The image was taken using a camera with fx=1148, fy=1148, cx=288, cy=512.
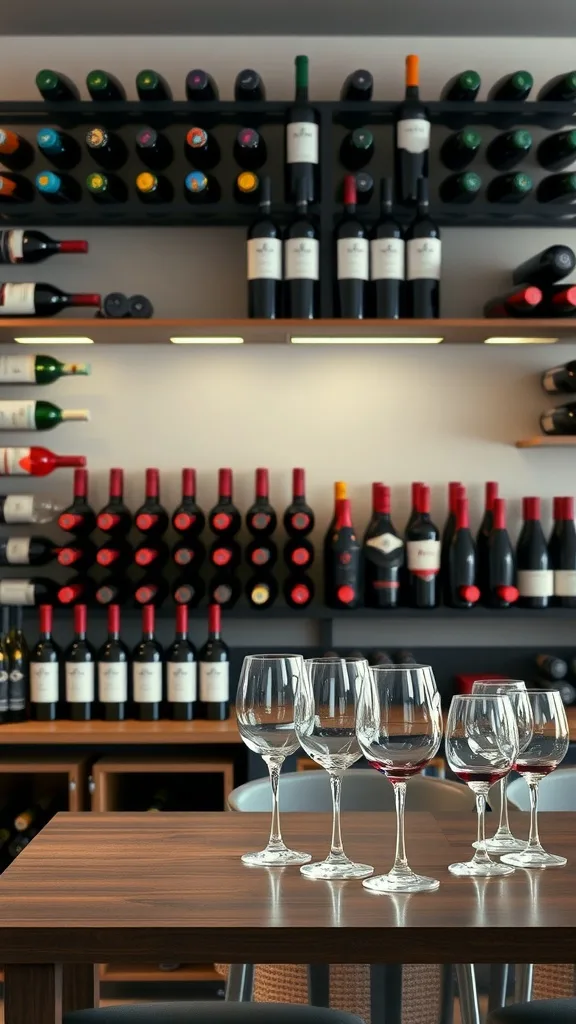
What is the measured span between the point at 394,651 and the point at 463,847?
5.76ft

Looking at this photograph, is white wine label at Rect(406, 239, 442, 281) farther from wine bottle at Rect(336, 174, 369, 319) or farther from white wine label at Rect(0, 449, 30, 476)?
white wine label at Rect(0, 449, 30, 476)

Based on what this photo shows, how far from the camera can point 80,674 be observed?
9.02 ft

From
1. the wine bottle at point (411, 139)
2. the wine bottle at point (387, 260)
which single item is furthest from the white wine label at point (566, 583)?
the wine bottle at point (411, 139)

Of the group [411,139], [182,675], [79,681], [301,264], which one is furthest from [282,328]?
[79,681]

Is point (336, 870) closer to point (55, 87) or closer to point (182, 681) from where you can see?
point (182, 681)

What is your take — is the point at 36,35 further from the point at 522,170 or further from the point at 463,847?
the point at 463,847

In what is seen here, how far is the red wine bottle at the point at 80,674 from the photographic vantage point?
275 cm

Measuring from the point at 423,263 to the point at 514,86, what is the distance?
50 centimetres

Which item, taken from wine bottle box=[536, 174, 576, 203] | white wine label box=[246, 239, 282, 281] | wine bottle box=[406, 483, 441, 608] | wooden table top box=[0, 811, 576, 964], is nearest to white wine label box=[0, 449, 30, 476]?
white wine label box=[246, 239, 282, 281]

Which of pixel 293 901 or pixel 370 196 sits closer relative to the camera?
pixel 293 901

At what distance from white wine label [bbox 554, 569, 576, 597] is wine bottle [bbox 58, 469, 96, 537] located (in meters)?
1.19

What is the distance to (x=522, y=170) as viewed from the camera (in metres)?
3.06

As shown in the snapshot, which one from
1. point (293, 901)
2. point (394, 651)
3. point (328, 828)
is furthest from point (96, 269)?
point (293, 901)

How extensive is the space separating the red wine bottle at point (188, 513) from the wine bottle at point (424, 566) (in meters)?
0.54
